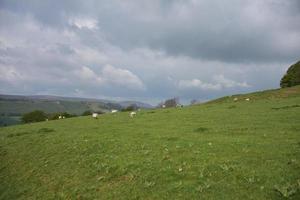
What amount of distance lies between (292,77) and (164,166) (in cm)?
5676

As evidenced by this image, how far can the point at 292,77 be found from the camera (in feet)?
214

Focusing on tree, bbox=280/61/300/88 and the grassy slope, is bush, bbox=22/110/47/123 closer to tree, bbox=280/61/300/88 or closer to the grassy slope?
tree, bbox=280/61/300/88

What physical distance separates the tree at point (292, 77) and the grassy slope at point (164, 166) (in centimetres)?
4266

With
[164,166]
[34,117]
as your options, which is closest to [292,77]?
[34,117]

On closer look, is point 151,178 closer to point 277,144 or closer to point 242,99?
point 277,144

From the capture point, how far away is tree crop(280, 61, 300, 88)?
64250 mm

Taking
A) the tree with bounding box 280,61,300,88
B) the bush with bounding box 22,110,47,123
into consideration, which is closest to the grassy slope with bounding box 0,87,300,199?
the tree with bounding box 280,61,300,88

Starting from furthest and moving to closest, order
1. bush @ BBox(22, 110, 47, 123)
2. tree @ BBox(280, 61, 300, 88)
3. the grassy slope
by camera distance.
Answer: bush @ BBox(22, 110, 47, 123) < tree @ BBox(280, 61, 300, 88) < the grassy slope

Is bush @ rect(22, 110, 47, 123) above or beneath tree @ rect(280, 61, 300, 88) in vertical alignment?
beneath

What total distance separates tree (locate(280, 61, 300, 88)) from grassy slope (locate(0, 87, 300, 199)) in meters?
42.7

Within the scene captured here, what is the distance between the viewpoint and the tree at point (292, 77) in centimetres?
6425

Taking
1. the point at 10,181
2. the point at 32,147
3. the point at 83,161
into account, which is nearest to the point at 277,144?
the point at 83,161

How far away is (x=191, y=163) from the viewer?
14.9m

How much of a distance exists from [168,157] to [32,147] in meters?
12.1
